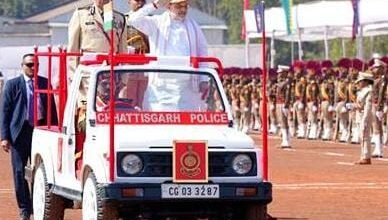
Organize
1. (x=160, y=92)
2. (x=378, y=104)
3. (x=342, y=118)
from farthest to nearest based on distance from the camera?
1. (x=342, y=118)
2. (x=378, y=104)
3. (x=160, y=92)

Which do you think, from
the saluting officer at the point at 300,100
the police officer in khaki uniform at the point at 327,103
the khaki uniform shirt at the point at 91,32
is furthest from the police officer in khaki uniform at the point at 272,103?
the khaki uniform shirt at the point at 91,32

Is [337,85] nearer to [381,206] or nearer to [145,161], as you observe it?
[381,206]

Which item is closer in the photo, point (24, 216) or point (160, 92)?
point (160, 92)

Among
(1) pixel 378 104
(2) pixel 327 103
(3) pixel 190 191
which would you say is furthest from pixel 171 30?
(2) pixel 327 103

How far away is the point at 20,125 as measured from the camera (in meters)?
17.1

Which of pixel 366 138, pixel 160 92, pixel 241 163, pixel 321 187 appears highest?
pixel 160 92

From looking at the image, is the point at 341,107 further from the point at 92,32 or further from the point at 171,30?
the point at 171,30

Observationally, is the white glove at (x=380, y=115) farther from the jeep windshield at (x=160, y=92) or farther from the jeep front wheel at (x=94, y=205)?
the jeep front wheel at (x=94, y=205)

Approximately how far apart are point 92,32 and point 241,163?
2.98m

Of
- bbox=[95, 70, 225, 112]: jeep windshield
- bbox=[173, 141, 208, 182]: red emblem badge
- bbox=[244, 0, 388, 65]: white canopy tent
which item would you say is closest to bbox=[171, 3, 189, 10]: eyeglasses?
bbox=[95, 70, 225, 112]: jeep windshield

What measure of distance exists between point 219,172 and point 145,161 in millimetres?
704

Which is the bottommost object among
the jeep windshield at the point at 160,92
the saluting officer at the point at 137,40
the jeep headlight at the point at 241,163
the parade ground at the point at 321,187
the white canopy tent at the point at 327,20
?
the parade ground at the point at 321,187

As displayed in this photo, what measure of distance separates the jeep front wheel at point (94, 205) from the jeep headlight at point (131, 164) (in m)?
0.31

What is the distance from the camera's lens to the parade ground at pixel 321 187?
61.4ft
